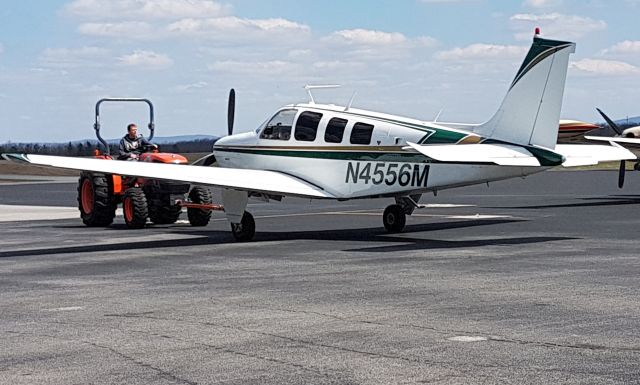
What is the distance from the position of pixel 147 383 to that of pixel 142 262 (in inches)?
372

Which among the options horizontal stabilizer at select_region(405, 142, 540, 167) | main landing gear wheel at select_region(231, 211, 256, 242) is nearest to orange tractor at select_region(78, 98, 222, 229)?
main landing gear wheel at select_region(231, 211, 256, 242)

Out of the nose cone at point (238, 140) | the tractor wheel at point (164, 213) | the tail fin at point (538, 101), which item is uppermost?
the tail fin at point (538, 101)

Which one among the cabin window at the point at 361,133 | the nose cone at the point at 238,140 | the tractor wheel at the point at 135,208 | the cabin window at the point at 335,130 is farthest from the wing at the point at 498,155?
the tractor wheel at the point at 135,208

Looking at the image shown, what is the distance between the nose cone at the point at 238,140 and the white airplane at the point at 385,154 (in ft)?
0.09

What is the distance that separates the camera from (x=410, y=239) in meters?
20.4

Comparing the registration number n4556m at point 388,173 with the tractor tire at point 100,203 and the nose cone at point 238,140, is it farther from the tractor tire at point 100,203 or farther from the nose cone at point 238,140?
the tractor tire at point 100,203

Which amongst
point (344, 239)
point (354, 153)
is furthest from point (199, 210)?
point (354, 153)

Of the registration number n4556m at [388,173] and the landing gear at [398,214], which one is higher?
the registration number n4556m at [388,173]

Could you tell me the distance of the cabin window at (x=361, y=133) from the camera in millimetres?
20703

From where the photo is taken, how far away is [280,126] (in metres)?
22.1

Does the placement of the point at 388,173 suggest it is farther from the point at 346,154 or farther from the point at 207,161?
the point at 207,161

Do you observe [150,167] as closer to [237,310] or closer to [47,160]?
[47,160]

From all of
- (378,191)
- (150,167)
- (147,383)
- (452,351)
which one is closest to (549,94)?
(378,191)

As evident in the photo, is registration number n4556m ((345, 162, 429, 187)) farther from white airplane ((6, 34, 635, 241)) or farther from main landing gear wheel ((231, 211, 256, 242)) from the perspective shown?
main landing gear wheel ((231, 211, 256, 242))
